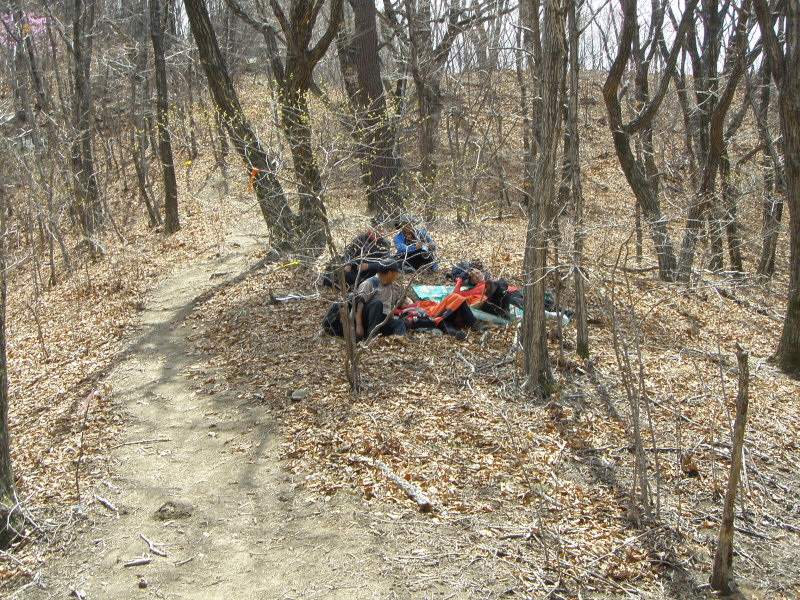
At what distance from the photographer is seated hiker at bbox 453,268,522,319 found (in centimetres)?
779

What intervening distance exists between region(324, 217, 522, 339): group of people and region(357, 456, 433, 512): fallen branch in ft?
6.45

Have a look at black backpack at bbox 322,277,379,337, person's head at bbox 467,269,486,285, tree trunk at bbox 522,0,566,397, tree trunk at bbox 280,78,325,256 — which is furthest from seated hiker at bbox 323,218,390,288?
tree trunk at bbox 522,0,566,397

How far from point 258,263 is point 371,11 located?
5.69 meters

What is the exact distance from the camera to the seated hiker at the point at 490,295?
779 centimetres

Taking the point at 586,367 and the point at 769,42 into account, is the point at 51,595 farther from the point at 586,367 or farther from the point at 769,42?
the point at 769,42

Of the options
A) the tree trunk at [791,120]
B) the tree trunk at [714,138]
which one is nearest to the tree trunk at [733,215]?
the tree trunk at [714,138]

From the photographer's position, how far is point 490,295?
25.6 feet

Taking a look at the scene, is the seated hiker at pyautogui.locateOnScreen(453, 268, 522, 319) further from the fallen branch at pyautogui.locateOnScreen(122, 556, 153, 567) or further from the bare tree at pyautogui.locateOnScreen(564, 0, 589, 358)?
the fallen branch at pyautogui.locateOnScreen(122, 556, 153, 567)

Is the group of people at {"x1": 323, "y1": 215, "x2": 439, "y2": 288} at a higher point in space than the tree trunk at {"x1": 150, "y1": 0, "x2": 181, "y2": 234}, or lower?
lower

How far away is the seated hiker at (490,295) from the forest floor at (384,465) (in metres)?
0.40

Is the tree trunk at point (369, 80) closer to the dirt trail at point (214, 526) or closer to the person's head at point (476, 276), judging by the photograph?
the person's head at point (476, 276)

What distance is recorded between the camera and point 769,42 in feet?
22.5

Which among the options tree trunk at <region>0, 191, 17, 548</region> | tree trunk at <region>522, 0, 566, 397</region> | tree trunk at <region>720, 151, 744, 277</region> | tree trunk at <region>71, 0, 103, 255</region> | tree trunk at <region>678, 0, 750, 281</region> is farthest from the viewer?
tree trunk at <region>71, 0, 103, 255</region>

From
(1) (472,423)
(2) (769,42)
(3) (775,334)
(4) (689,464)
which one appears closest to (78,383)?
(1) (472,423)
